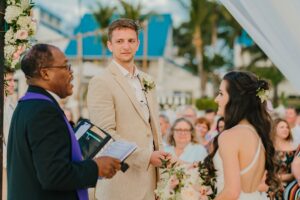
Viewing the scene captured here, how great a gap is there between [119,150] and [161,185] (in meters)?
0.83

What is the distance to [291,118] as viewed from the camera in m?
14.6

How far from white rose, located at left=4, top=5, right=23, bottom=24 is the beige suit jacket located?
0.70m

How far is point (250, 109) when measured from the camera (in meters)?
4.58

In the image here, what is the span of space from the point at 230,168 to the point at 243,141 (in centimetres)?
20

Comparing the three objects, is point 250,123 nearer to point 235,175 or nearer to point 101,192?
point 235,175

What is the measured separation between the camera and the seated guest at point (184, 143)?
30.7 ft

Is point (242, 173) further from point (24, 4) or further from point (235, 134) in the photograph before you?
point (24, 4)

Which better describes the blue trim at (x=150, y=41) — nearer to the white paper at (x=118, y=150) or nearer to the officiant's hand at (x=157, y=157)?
the officiant's hand at (x=157, y=157)

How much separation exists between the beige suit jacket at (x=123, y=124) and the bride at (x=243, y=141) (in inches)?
20.6

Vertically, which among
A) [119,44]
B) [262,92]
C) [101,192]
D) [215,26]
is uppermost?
[215,26]

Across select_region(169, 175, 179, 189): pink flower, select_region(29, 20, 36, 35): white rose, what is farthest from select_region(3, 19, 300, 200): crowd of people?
select_region(29, 20, 36, 35): white rose

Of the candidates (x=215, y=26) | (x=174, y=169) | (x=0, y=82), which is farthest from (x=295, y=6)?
(x=215, y=26)

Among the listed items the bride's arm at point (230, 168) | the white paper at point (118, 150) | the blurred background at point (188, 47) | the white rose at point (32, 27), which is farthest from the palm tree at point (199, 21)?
the white paper at point (118, 150)

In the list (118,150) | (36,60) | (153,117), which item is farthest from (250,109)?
(36,60)
